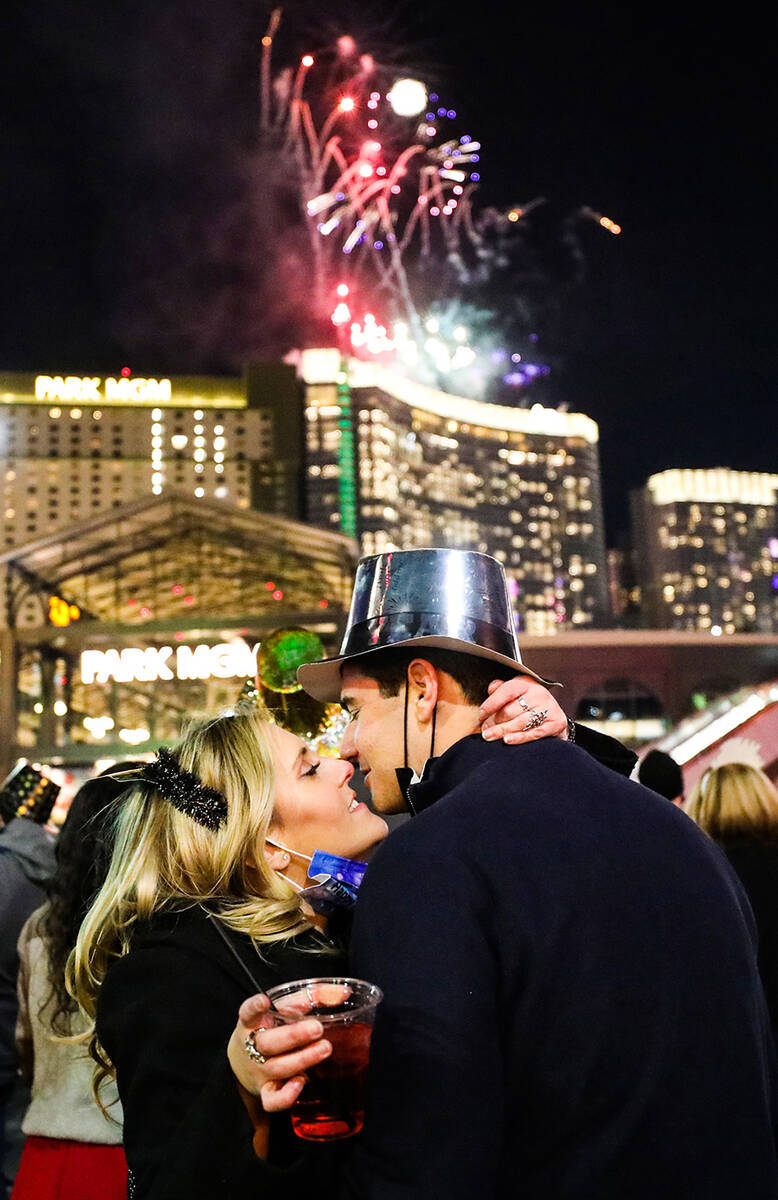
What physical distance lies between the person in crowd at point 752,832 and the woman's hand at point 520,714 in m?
2.38

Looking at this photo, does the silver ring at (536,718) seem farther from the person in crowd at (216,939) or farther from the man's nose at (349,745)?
the man's nose at (349,745)

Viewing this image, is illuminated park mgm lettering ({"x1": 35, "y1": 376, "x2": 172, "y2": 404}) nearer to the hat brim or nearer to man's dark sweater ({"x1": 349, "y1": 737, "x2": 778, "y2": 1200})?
the hat brim

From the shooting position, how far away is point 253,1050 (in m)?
1.40

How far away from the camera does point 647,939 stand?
1.55 meters

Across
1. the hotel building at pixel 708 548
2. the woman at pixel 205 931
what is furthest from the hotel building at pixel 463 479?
the woman at pixel 205 931

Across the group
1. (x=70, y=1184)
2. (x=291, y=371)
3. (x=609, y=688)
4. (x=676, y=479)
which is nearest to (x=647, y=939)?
(x=70, y=1184)

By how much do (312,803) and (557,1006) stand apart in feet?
3.34

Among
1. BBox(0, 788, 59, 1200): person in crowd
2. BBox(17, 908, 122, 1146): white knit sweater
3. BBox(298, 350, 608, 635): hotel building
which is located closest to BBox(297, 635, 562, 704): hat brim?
→ BBox(17, 908, 122, 1146): white knit sweater

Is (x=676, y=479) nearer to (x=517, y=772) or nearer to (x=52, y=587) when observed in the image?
(x=52, y=587)

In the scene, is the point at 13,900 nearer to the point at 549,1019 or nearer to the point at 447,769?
the point at 447,769

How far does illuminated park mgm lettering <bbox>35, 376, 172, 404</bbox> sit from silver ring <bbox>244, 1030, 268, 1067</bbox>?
101 meters

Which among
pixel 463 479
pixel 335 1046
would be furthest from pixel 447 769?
pixel 463 479

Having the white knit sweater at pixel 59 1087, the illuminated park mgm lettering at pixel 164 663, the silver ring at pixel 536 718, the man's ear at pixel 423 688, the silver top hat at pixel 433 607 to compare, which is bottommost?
the white knit sweater at pixel 59 1087

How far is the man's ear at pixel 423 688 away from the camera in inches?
81.1
